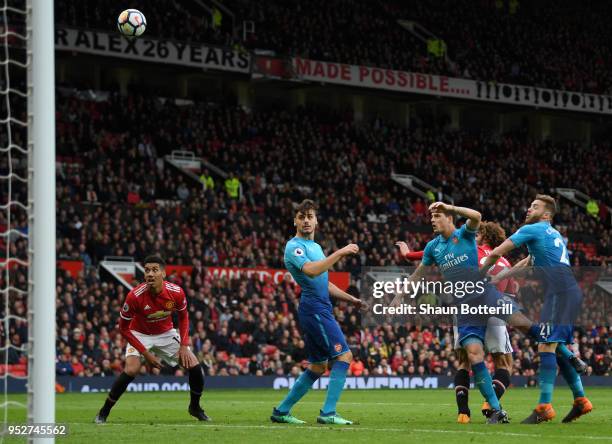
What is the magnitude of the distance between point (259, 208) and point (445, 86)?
13225 mm

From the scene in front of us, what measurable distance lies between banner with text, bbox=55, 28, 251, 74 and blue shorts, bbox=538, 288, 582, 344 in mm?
27534

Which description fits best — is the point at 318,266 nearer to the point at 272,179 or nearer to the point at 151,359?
the point at 151,359

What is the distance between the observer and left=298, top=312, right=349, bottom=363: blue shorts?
1246cm

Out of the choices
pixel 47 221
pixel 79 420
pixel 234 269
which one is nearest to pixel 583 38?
pixel 234 269

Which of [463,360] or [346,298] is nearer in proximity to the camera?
[346,298]

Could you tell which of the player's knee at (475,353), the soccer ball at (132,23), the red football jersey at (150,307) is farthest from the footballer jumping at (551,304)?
the soccer ball at (132,23)

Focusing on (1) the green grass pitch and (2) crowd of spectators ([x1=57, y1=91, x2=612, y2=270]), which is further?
(2) crowd of spectators ([x1=57, y1=91, x2=612, y2=270])

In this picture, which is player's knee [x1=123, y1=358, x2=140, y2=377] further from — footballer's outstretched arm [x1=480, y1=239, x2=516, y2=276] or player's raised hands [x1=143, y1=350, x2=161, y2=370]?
footballer's outstretched arm [x1=480, y1=239, x2=516, y2=276]

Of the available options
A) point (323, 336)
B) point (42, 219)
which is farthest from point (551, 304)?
point (42, 219)

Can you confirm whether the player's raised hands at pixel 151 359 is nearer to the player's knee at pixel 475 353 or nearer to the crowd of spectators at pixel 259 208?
the player's knee at pixel 475 353

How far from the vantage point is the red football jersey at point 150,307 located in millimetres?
13773

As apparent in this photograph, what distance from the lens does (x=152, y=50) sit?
3978cm

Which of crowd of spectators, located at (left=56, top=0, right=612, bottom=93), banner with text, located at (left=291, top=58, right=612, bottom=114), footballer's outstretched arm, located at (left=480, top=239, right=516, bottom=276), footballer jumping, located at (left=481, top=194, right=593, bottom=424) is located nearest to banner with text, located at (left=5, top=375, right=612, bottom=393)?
footballer jumping, located at (left=481, top=194, right=593, bottom=424)

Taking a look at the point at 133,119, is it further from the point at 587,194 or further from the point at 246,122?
the point at 587,194
